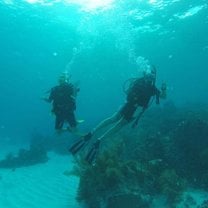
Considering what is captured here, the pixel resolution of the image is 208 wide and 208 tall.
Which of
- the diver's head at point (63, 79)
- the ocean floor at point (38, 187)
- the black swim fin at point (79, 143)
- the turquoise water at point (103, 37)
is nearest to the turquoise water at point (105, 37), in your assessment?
the turquoise water at point (103, 37)

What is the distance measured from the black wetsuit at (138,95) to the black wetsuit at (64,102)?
1705 mm

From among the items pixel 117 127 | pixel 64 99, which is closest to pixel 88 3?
pixel 64 99

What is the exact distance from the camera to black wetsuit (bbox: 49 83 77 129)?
982 cm

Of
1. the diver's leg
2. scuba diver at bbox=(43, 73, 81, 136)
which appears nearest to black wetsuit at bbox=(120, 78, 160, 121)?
the diver's leg

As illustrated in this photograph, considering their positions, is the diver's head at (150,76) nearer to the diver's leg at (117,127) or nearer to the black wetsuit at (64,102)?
the diver's leg at (117,127)

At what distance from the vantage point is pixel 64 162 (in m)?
21.3

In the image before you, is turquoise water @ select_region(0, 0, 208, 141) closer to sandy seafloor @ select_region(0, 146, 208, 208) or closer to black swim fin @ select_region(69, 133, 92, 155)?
sandy seafloor @ select_region(0, 146, 208, 208)

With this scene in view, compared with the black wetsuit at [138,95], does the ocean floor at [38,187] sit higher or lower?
lower

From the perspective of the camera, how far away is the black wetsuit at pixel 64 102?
9820 millimetres

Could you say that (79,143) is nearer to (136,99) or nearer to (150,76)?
(136,99)

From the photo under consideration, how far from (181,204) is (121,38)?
2913cm

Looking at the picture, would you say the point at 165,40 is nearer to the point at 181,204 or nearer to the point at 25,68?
the point at 181,204

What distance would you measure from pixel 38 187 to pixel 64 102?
6.74 metres

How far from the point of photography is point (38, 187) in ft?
48.6
